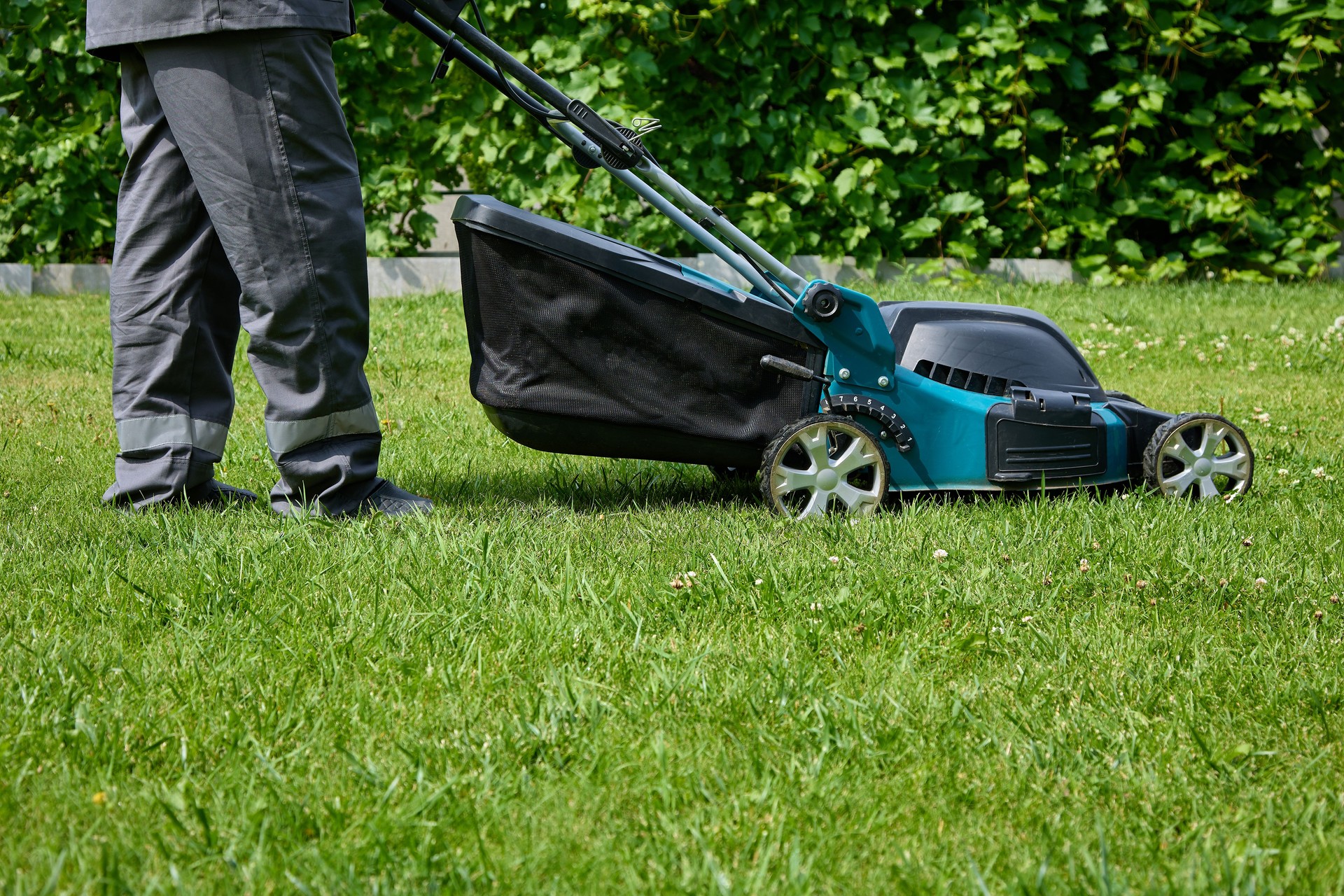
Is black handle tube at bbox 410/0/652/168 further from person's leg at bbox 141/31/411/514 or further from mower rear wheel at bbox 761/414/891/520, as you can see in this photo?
mower rear wheel at bbox 761/414/891/520

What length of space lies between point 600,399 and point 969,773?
127 cm

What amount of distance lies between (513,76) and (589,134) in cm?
20

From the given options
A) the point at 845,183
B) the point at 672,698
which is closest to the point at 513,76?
the point at 672,698

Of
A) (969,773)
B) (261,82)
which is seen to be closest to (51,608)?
(261,82)

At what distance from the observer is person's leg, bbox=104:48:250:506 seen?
266 centimetres

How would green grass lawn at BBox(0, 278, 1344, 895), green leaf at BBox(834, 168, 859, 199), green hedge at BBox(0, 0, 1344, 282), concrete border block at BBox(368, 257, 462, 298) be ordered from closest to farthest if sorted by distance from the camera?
green grass lawn at BBox(0, 278, 1344, 895) → green hedge at BBox(0, 0, 1344, 282) → green leaf at BBox(834, 168, 859, 199) → concrete border block at BBox(368, 257, 462, 298)

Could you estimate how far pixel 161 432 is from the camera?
2703 millimetres

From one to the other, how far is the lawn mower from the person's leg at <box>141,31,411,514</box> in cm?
26

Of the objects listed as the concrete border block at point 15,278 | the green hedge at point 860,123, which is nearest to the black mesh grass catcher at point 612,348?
the green hedge at point 860,123

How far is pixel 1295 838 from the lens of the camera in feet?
4.77

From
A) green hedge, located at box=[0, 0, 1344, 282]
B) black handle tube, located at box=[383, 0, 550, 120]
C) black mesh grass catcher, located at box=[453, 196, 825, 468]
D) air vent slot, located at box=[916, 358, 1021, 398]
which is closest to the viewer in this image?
black mesh grass catcher, located at box=[453, 196, 825, 468]

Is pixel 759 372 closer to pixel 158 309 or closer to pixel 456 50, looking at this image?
pixel 456 50

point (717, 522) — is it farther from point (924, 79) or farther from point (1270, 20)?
point (1270, 20)

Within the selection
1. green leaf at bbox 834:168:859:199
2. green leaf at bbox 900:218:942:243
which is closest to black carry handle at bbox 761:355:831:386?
green leaf at bbox 834:168:859:199
